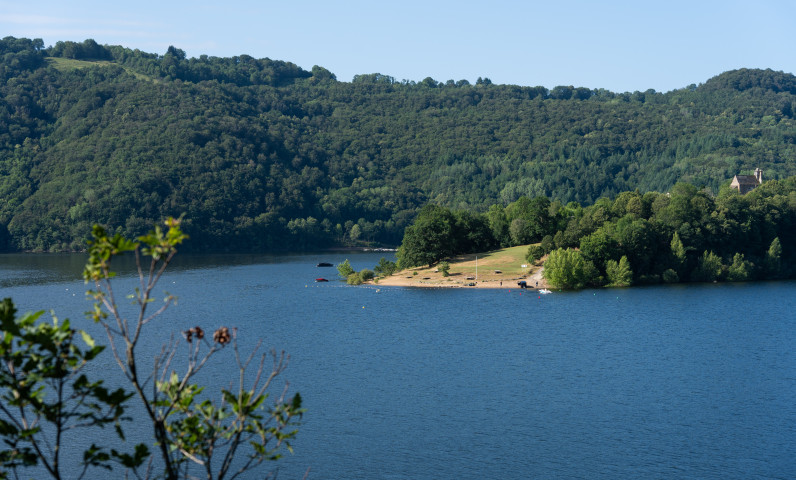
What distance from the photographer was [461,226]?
151750 mm

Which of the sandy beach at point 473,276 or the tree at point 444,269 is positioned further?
the tree at point 444,269

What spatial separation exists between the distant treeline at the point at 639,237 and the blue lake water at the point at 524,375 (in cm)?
734

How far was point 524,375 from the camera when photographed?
230 feet

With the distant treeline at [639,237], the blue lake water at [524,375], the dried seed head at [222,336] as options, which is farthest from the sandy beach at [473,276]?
the dried seed head at [222,336]

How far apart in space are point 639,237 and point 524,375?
7105cm

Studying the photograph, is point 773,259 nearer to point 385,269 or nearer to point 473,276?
point 473,276

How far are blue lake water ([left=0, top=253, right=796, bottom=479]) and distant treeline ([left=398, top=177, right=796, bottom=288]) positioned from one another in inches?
289

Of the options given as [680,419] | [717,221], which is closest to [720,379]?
[680,419]

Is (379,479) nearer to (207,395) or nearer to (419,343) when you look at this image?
(207,395)

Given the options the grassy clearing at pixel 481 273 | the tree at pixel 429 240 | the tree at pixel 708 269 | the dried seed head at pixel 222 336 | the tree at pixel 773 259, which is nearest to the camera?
the dried seed head at pixel 222 336

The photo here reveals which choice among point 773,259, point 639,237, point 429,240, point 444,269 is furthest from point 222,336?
point 773,259

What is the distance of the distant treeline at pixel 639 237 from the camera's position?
133625 mm

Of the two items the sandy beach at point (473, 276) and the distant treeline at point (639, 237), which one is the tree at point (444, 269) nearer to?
the sandy beach at point (473, 276)

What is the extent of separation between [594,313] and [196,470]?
67299mm
